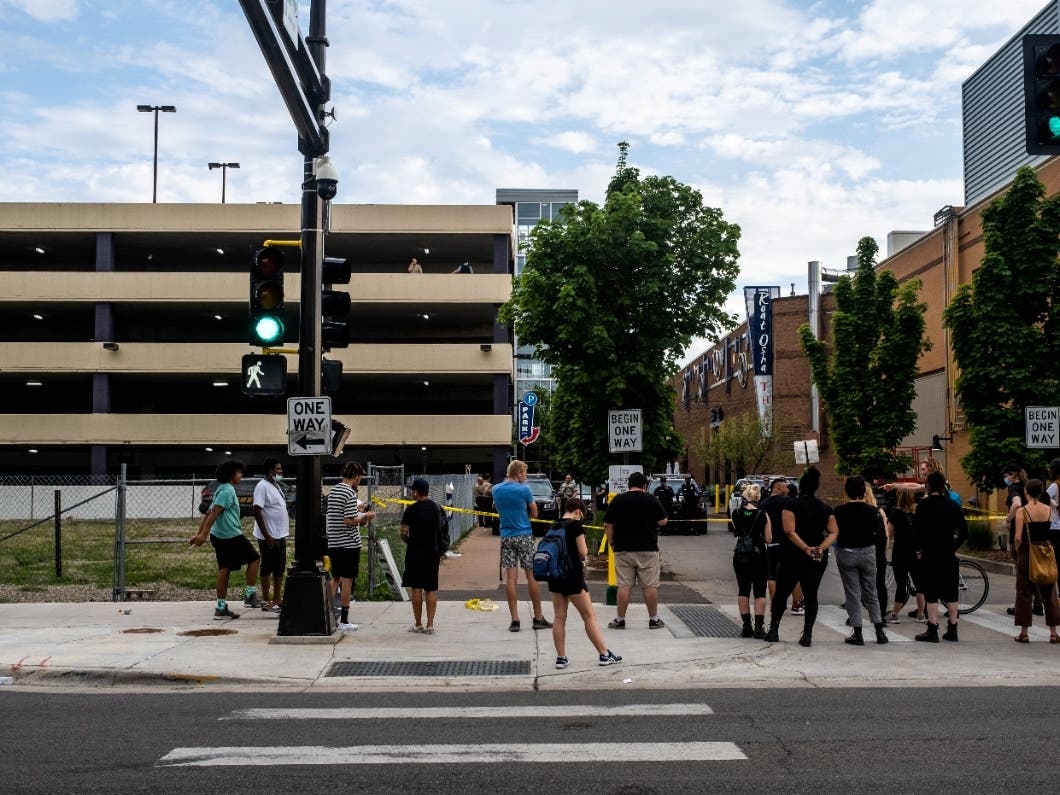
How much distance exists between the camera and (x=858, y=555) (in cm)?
1140

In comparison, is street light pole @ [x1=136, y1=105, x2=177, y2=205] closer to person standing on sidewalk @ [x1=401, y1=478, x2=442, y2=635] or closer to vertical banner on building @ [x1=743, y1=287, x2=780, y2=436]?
vertical banner on building @ [x1=743, y1=287, x2=780, y2=436]

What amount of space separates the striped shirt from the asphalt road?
332 centimetres

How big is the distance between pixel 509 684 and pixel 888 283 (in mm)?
23540

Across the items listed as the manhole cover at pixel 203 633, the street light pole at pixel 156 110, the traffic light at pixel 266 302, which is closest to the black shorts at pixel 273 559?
Answer: the manhole cover at pixel 203 633

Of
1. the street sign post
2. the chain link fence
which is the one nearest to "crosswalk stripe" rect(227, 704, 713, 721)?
the chain link fence

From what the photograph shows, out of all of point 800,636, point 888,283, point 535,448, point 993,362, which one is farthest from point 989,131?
point 800,636

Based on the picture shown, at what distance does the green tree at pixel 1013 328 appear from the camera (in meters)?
21.3

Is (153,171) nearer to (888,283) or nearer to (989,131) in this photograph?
(888,283)

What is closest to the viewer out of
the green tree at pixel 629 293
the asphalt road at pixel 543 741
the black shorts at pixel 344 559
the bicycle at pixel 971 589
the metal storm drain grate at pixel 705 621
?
the asphalt road at pixel 543 741

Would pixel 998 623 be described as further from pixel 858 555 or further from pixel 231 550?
pixel 231 550

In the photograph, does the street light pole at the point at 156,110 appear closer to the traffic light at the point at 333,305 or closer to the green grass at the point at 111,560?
the green grass at the point at 111,560

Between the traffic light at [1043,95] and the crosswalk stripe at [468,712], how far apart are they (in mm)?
5904

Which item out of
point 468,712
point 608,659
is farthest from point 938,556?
point 468,712

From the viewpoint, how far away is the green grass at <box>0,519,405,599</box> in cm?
1775
